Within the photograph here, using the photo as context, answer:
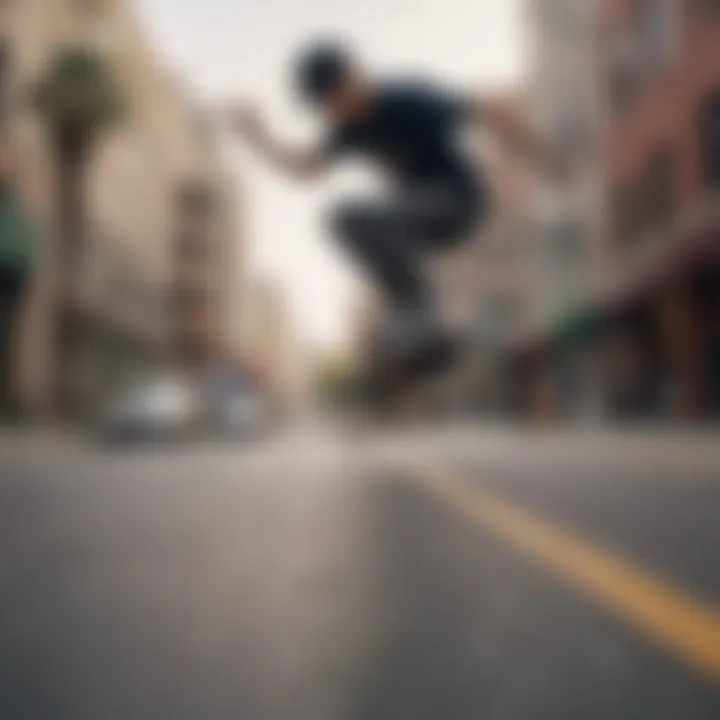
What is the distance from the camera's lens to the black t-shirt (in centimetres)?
680

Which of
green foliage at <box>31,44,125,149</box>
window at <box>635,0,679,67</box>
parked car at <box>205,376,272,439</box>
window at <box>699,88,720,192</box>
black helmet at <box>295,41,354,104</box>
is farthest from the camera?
green foliage at <box>31,44,125,149</box>

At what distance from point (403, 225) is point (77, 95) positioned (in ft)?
109

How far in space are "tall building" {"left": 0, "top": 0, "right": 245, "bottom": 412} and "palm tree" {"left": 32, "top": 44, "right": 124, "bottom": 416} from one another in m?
0.51

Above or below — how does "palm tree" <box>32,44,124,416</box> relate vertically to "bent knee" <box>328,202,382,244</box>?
above

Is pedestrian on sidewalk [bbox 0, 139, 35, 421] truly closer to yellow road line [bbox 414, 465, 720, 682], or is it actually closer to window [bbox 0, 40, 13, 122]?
window [bbox 0, 40, 13, 122]

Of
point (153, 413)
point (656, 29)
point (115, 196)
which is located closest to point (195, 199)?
point (115, 196)

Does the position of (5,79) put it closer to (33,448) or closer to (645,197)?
(645,197)

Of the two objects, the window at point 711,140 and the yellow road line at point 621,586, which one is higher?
the window at point 711,140

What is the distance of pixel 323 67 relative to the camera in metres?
6.54

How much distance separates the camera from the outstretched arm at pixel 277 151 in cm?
711

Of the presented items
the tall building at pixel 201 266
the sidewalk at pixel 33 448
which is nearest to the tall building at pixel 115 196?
the tall building at pixel 201 266

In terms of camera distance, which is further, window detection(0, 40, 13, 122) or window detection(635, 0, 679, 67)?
window detection(0, 40, 13, 122)

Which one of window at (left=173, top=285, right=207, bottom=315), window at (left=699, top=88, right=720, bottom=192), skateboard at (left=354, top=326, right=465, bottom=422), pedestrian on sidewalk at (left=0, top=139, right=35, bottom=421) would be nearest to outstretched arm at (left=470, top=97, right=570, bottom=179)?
skateboard at (left=354, top=326, right=465, bottom=422)

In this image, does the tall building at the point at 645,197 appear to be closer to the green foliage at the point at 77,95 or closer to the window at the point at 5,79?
the green foliage at the point at 77,95
